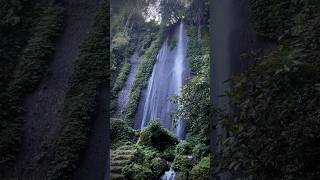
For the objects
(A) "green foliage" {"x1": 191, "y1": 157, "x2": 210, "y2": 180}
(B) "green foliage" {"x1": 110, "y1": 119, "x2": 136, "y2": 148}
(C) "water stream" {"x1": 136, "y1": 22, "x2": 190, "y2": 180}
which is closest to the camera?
(A) "green foliage" {"x1": 191, "y1": 157, "x2": 210, "y2": 180}

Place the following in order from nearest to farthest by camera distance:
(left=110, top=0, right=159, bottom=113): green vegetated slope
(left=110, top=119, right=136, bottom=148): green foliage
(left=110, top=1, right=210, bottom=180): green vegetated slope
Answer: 1. (left=110, top=1, right=210, bottom=180): green vegetated slope
2. (left=110, top=119, right=136, bottom=148): green foliage
3. (left=110, top=0, right=159, bottom=113): green vegetated slope

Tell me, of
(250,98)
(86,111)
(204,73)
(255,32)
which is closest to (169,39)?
(204,73)

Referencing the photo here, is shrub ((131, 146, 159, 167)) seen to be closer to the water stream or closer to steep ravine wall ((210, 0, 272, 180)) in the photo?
the water stream

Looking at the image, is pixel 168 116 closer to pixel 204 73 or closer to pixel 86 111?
pixel 204 73

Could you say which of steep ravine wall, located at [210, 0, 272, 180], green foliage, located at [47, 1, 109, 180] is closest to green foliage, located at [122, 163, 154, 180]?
green foliage, located at [47, 1, 109, 180]

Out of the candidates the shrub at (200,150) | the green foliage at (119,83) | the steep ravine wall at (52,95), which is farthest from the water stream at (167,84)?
the steep ravine wall at (52,95)

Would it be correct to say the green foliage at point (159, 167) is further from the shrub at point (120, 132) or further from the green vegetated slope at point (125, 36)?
the green vegetated slope at point (125, 36)
